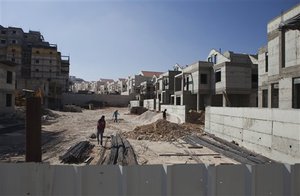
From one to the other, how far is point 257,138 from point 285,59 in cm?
691

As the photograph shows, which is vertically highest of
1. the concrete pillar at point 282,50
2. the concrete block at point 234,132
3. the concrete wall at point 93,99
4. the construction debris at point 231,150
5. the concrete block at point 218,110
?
the concrete pillar at point 282,50

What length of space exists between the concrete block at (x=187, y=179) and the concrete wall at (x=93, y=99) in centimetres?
6455

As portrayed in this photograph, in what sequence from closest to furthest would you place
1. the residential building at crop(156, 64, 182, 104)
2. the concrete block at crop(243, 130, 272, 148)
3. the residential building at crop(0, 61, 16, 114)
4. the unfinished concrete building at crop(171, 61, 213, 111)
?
the concrete block at crop(243, 130, 272, 148) < the residential building at crop(0, 61, 16, 114) < the unfinished concrete building at crop(171, 61, 213, 111) < the residential building at crop(156, 64, 182, 104)

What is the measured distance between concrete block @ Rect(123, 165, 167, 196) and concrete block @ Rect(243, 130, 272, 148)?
340 inches

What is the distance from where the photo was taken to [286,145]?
404 inches

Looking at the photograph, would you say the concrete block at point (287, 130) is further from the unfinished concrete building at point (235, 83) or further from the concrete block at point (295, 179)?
the unfinished concrete building at point (235, 83)

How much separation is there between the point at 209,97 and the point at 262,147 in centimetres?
2173

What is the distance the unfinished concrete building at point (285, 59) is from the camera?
15.4 m

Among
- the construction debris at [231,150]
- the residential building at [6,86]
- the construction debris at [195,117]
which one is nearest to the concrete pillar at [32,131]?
the construction debris at [231,150]

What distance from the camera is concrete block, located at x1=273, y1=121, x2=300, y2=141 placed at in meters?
9.65

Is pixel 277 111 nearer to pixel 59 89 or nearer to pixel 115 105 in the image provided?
pixel 59 89

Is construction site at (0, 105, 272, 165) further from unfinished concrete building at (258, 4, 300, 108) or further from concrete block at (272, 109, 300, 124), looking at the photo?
unfinished concrete building at (258, 4, 300, 108)

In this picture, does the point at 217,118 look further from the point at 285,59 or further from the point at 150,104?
the point at 150,104

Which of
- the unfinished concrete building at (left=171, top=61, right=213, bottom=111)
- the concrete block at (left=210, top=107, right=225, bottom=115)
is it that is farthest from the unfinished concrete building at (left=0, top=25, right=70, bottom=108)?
the concrete block at (left=210, top=107, right=225, bottom=115)
